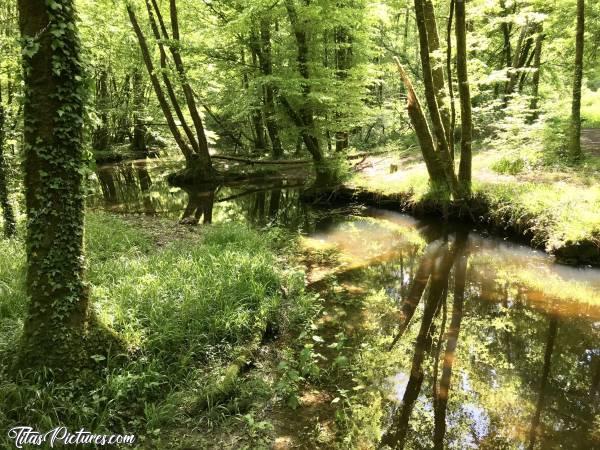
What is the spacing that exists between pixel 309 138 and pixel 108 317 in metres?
11.0

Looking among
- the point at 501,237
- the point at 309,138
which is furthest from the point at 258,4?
the point at 501,237

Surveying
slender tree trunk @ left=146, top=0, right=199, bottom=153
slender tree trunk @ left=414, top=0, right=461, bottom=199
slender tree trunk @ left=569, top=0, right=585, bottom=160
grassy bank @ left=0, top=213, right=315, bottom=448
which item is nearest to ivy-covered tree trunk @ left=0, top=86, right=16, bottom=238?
grassy bank @ left=0, top=213, right=315, bottom=448

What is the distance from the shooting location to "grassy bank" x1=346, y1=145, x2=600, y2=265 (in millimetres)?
8352

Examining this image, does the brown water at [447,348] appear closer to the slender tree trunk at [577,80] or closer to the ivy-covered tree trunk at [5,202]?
the slender tree trunk at [577,80]

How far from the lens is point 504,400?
15.3 feet

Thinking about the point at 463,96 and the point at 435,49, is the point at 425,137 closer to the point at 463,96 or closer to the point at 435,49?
the point at 463,96

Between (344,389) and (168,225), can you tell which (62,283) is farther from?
(168,225)

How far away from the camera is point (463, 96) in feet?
34.0

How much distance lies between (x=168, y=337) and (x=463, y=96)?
8839mm

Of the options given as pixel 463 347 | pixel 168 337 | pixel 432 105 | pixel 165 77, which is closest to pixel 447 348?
pixel 463 347

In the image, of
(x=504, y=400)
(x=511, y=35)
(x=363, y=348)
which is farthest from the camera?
(x=511, y=35)

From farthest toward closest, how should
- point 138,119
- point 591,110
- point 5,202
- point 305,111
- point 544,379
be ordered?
point 138,119
point 591,110
point 305,111
point 5,202
point 544,379

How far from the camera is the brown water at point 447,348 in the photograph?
4.25 meters

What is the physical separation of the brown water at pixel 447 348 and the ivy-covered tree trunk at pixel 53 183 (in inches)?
89.0
